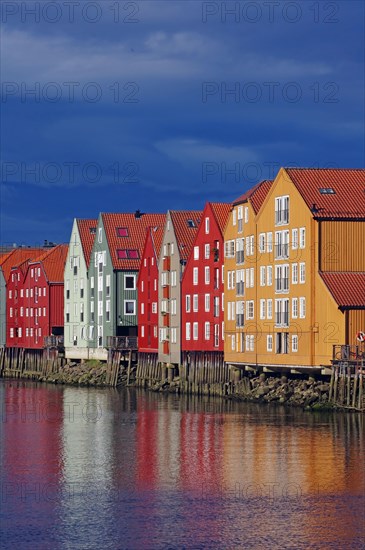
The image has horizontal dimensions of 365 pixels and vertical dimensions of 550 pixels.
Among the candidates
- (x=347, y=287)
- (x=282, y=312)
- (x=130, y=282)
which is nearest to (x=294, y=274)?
(x=282, y=312)

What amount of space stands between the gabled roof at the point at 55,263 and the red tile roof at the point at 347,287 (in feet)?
216

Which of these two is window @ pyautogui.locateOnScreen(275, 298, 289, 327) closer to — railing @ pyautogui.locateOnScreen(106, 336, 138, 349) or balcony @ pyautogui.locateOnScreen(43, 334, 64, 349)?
railing @ pyautogui.locateOnScreen(106, 336, 138, 349)

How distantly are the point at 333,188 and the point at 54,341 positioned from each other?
60.9 metres

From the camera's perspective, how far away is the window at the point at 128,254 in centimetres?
12535

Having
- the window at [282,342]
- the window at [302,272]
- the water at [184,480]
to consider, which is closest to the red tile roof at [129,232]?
the window at [282,342]

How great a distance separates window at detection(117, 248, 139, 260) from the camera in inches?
4935

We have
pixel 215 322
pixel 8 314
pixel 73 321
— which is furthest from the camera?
pixel 8 314

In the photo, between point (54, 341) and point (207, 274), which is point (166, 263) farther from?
point (54, 341)

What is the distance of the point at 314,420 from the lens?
2963 inches

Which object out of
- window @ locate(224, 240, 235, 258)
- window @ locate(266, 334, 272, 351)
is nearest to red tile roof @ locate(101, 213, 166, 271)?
window @ locate(224, 240, 235, 258)

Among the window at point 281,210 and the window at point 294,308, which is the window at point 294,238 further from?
the window at point 294,308

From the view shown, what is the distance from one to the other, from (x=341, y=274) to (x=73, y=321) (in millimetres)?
58426

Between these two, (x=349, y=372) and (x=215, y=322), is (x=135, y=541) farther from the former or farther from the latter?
(x=215, y=322)

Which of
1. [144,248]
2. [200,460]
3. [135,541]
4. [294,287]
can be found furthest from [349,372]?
[144,248]
